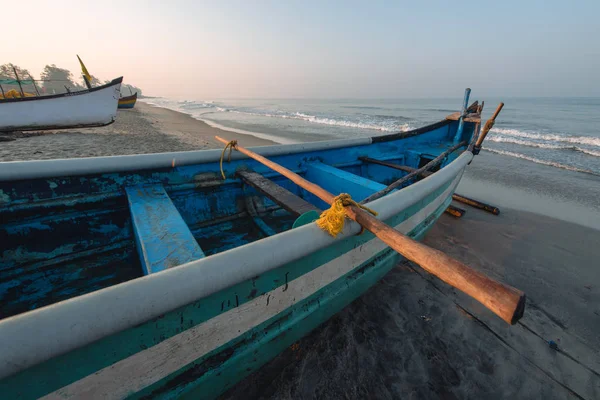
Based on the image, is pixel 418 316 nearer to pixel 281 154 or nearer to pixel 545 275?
pixel 545 275

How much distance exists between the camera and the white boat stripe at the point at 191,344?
36.3 inches

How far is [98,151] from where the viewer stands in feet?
27.2

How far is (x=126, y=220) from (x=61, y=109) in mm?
10520

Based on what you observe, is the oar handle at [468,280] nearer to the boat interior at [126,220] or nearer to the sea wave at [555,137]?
the boat interior at [126,220]

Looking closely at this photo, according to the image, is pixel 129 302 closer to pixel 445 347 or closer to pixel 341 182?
pixel 445 347

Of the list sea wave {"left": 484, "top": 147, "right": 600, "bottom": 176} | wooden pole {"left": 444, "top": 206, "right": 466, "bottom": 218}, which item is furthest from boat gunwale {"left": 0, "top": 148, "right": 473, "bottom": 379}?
sea wave {"left": 484, "top": 147, "right": 600, "bottom": 176}

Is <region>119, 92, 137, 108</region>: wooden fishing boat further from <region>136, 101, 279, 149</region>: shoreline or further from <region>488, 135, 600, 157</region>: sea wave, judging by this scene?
<region>488, 135, 600, 157</region>: sea wave

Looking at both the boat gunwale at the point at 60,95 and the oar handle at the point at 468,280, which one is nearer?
the oar handle at the point at 468,280

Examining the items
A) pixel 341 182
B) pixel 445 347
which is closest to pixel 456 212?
pixel 341 182

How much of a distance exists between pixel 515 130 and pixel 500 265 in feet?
58.7

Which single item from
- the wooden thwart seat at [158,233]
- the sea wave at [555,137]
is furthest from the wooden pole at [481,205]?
the sea wave at [555,137]

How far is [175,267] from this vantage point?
980 millimetres

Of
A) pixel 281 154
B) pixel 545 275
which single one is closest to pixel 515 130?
pixel 545 275

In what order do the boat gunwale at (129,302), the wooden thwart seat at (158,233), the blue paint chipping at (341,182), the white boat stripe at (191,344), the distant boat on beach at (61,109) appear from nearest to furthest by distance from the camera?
1. the boat gunwale at (129,302)
2. the white boat stripe at (191,344)
3. the wooden thwart seat at (158,233)
4. the blue paint chipping at (341,182)
5. the distant boat on beach at (61,109)
